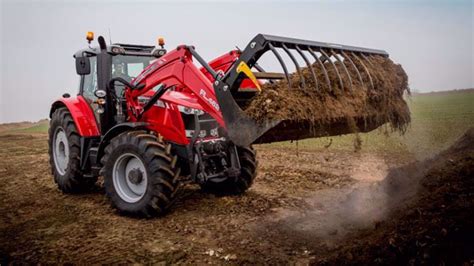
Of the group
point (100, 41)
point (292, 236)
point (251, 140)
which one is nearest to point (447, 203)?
point (292, 236)

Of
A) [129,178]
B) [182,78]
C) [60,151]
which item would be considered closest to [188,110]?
[182,78]

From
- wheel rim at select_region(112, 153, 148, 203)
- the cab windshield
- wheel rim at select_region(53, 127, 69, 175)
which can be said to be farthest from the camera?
wheel rim at select_region(53, 127, 69, 175)

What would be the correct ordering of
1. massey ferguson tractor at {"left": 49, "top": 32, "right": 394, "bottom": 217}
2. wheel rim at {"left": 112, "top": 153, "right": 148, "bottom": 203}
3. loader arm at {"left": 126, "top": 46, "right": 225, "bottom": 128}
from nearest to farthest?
massey ferguson tractor at {"left": 49, "top": 32, "right": 394, "bottom": 217}
loader arm at {"left": 126, "top": 46, "right": 225, "bottom": 128}
wheel rim at {"left": 112, "top": 153, "right": 148, "bottom": 203}

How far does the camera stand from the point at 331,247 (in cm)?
445

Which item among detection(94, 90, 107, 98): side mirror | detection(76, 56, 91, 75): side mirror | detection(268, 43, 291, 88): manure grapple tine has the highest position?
detection(76, 56, 91, 75): side mirror

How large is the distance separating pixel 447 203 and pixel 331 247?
121 cm

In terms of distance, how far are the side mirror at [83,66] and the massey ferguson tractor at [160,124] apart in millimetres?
16

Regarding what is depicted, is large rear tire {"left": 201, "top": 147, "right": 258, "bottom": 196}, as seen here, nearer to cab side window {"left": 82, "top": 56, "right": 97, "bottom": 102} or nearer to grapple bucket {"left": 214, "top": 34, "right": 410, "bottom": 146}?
grapple bucket {"left": 214, "top": 34, "right": 410, "bottom": 146}

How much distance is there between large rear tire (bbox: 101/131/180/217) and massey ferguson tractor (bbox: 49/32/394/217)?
14 millimetres

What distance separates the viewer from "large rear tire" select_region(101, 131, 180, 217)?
5.63 metres

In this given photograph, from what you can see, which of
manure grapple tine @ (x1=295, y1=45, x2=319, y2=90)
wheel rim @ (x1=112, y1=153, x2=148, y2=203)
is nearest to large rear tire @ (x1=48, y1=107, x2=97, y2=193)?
wheel rim @ (x1=112, y1=153, x2=148, y2=203)

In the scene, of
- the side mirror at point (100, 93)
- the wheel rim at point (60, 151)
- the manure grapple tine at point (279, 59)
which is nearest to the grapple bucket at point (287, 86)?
the manure grapple tine at point (279, 59)

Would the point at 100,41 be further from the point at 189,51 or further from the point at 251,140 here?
the point at 251,140

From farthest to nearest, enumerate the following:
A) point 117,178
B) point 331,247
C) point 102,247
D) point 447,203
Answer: point 117,178 < point 102,247 < point 331,247 < point 447,203
